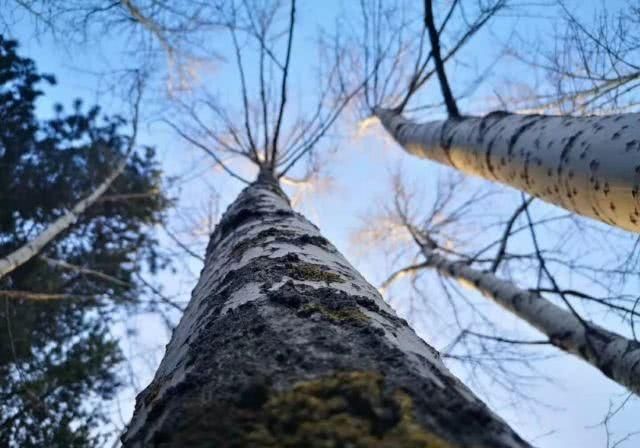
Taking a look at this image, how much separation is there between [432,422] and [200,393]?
13.4 inches

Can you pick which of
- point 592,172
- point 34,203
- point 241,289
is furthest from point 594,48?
point 34,203

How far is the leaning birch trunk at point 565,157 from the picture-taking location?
1.86 m

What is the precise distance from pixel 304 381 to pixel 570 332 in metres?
4.11

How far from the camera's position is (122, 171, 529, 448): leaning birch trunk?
1.80ft

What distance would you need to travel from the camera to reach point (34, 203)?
7.32 m

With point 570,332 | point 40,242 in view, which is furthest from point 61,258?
point 570,332

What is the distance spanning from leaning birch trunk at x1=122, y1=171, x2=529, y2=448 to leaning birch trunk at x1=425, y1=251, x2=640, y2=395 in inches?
96.3

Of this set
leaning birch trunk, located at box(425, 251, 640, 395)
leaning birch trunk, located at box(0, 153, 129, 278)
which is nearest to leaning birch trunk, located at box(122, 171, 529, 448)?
leaning birch trunk, located at box(425, 251, 640, 395)

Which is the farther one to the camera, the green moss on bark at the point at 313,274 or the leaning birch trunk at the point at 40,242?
the leaning birch trunk at the point at 40,242

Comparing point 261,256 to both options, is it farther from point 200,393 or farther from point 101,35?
point 101,35

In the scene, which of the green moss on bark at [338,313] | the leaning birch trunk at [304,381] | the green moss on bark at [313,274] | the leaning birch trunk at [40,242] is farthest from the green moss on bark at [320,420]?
the leaning birch trunk at [40,242]

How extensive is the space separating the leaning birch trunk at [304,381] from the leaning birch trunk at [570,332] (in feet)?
8.03

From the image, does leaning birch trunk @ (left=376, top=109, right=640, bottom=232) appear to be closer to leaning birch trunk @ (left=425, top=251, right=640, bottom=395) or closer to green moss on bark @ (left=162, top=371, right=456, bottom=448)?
leaning birch trunk @ (left=425, top=251, right=640, bottom=395)

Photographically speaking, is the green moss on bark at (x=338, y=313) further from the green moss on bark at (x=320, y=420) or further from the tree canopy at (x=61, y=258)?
the tree canopy at (x=61, y=258)
